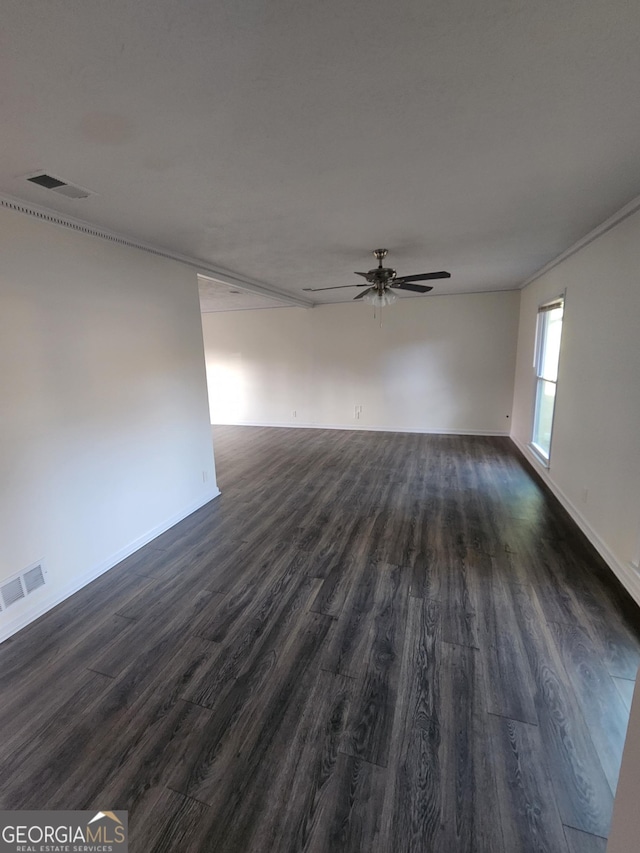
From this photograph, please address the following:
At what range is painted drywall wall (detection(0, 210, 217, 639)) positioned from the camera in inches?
83.9

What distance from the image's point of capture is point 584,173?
6.36 ft

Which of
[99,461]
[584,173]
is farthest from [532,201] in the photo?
[99,461]

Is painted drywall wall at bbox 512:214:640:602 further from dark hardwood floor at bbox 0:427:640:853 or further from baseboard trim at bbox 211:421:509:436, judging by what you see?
baseboard trim at bbox 211:421:509:436

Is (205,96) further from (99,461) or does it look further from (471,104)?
(99,461)

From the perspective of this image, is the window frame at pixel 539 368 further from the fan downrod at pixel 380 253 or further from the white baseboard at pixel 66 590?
the white baseboard at pixel 66 590

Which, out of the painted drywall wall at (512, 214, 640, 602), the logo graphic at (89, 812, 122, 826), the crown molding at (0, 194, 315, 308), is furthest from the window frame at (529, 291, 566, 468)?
the logo graphic at (89, 812, 122, 826)

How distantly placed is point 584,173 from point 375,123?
1.31 m

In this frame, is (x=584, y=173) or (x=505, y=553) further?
(x=505, y=553)

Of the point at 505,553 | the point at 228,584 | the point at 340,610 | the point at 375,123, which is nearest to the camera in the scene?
the point at 375,123

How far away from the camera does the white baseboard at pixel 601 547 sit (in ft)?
7.47

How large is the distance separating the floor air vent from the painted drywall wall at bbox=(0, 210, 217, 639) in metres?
0.05

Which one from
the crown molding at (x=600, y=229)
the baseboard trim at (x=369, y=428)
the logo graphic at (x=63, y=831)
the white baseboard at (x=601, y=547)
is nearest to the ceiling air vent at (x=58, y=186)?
the logo graphic at (x=63, y=831)

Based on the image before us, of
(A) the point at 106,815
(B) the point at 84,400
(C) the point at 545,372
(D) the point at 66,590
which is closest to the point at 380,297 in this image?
(C) the point at 545,372

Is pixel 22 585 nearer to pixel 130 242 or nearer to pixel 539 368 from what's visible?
pixel 130 242
